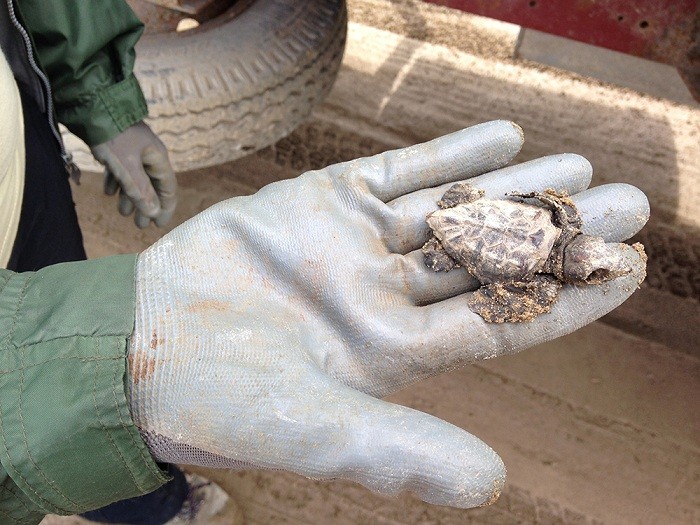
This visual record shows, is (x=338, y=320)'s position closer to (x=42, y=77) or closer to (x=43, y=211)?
(x=43, y=211)

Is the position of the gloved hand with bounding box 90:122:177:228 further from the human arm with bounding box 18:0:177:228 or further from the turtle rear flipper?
the turtle rear flipper

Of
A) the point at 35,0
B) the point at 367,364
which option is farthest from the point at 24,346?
the point at 35,0

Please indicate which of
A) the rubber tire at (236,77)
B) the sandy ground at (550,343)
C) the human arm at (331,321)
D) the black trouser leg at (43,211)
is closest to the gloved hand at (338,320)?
the human arm at (331,321)

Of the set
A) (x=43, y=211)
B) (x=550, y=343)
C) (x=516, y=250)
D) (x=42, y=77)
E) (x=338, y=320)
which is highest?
(x=42, y=77)

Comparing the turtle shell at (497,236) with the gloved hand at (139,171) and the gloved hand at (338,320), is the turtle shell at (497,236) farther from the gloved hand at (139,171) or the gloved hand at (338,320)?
the gloved hand at (139,171)

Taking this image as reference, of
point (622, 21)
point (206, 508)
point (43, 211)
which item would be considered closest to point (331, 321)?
point (43, 211)

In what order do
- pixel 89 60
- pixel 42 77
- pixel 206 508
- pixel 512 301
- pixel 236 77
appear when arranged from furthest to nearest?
1. pixel 236 77
2. pixel 206 508
3. pixel 89 60
4. pixel 42 77
5. pixel 512 301

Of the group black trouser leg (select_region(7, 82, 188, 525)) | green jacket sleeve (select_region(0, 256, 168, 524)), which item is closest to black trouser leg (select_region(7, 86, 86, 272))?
black trouser leg (select_region(7, 82, 188, 525))
